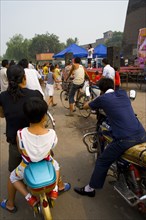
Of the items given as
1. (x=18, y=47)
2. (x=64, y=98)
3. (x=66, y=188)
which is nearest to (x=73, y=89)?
(x=64, y=98)

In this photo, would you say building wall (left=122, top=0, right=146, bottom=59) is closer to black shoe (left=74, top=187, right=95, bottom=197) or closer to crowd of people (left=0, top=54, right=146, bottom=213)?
crowd of people (left=0, top=54, right=146, bottom=213)

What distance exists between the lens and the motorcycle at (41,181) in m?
1.97

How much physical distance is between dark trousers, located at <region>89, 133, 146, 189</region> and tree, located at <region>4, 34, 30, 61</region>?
6997cm

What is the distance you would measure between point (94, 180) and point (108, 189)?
58cm

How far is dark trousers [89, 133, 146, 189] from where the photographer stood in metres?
2.51

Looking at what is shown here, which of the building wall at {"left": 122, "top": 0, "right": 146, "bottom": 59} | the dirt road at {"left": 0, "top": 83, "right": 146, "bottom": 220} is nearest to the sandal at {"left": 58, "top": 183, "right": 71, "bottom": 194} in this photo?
the dirt road at {"left": 0, "top": 83, "right": 146, "bottom": 220}

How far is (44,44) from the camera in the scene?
218 feet

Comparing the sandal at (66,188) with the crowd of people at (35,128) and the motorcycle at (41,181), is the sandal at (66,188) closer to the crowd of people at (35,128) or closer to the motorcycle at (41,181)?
Answer: the crowd of people at (35,128)

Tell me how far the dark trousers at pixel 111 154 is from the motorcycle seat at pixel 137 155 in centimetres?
5

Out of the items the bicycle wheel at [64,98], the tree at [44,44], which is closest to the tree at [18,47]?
the tree at [44,44]

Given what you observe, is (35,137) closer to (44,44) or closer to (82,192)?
(82,192)

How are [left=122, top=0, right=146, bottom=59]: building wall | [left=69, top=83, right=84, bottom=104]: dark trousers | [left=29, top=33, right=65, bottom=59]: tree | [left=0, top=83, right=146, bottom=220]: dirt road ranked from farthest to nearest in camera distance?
[left=29, top=33, right=65, bottom=59]: tree, [left=122, top=0, right=146, bottom=59]: building wall, [left=69, top=83, right=84, bottom=104]: dark trousers, [left=0, top=83, right=146, bottom=220]: dirt road

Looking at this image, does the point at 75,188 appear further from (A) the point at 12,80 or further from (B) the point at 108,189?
(A) the point at 12,80

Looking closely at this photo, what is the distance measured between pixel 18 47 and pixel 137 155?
7468 centimetres
